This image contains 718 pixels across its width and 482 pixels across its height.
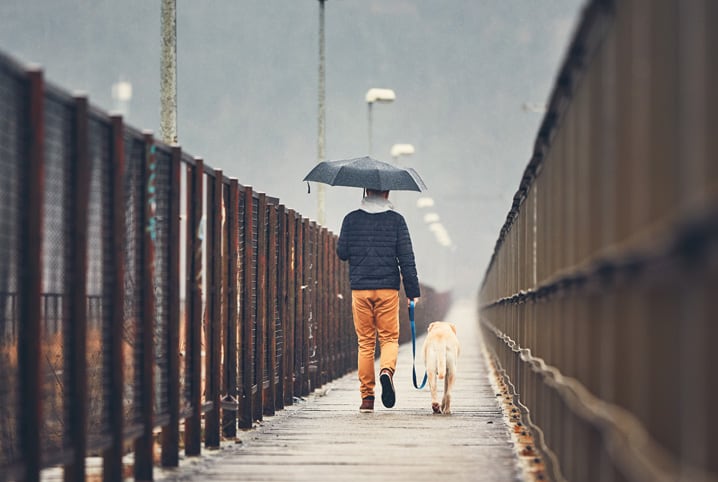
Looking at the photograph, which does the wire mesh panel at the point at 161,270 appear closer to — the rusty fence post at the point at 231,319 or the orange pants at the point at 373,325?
the rusty fence post at the point at 231,319

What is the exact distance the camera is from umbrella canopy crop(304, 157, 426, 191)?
12766mm

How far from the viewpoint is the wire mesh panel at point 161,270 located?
7.29 metres

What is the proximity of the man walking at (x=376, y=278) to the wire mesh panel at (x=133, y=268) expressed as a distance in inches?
205

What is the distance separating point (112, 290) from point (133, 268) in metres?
0.50

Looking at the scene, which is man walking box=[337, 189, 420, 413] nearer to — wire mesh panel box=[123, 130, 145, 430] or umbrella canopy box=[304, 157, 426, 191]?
umbrella canopy box=[304, 157, 426, 191]

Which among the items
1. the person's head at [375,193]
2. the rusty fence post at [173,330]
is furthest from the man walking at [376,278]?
the rusty fence post at [173,330]

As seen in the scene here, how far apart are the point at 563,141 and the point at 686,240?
11.3ft

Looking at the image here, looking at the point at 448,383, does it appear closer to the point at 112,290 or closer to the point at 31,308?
the point at 112,290

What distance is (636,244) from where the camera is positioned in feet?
11.4

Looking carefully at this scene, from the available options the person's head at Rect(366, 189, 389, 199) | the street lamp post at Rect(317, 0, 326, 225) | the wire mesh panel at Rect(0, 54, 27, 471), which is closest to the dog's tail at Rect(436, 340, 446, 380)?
the person's head at Rect(366, 189, 389, 199)

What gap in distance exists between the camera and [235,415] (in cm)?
925

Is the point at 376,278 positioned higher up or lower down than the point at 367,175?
lower down

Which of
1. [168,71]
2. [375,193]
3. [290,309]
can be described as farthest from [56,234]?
[168,71]

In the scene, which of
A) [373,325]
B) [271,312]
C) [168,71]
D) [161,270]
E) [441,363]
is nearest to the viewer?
[161,270]
